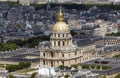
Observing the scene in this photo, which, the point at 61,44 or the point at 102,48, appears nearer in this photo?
the point at 61,44

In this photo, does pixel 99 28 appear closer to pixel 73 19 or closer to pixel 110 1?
pixel 73 19

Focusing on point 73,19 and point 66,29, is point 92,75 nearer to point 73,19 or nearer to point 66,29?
point 66,29

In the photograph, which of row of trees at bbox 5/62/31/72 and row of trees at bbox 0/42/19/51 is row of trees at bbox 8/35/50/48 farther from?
row of trees at bbox 5/62/31/72

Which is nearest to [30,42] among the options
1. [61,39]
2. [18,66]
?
[61,39]

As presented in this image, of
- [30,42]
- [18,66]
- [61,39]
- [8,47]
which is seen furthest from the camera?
[30,42]

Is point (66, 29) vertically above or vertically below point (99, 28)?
above

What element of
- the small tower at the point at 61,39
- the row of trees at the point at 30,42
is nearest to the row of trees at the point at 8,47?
the row of trees at the point at 30,42

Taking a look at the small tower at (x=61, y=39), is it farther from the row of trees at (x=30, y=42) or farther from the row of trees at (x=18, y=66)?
the row of trees at (x=30, y=42)

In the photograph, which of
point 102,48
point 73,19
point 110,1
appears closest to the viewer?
point 102,48

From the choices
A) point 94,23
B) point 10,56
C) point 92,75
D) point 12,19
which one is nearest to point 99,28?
point 94,23

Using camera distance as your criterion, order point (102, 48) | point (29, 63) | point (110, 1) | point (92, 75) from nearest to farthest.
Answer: point (92, 75) < point (29, 63) < point (102, 48) < point (110, 1)

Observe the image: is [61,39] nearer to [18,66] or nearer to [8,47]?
[18,66]
